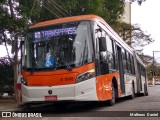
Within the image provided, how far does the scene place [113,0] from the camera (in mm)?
26719

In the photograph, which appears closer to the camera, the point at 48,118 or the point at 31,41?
the point at 48,118

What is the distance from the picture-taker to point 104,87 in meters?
13.7

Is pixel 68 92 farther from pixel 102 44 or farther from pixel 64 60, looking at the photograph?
pixel 102 44

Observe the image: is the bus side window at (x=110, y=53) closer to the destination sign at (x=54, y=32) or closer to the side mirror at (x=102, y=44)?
the side mirror at (x=102, y=44)

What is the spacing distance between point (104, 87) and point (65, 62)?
201cm

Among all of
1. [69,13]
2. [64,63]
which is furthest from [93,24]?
[69,13]

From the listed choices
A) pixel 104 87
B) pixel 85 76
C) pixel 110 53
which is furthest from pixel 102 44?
pixel 110 53

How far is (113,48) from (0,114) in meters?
5.93

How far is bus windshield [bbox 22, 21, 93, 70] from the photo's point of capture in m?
12.6

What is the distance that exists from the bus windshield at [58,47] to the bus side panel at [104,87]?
99 cm

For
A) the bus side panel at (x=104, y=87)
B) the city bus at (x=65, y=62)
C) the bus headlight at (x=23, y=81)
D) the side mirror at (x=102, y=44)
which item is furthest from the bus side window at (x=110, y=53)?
the bus headlight at (x=23, y=81)

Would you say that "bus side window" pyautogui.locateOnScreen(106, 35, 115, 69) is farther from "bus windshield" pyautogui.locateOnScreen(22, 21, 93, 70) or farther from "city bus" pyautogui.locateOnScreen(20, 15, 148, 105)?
"bus windshield" pyautogui.locateOnScreen(22, 21, 93, 70)

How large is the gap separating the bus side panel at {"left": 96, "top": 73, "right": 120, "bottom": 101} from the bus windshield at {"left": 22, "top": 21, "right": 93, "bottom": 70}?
3.24 ft

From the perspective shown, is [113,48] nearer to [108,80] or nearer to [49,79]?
[108,80]
